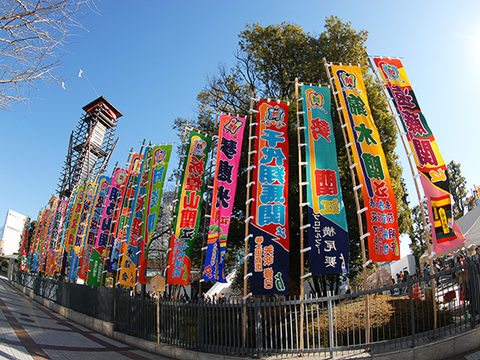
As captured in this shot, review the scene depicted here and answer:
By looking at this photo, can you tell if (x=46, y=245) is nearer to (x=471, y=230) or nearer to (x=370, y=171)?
(x=370, y=171)

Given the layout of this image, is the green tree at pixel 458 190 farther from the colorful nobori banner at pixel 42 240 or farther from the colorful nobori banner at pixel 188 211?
the colorful nobori banner at pixel 42 240

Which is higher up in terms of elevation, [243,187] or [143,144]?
[143,144]

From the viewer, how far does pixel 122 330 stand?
36.9 feet

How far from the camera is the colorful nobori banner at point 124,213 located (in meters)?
13.0

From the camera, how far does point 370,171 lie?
7520 mm

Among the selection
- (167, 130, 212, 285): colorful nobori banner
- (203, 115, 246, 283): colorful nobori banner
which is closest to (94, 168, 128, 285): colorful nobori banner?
(167, 130, 212, 285): colorful nobori banner

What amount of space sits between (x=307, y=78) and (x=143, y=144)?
27.2 feet

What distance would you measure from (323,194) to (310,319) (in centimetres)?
357

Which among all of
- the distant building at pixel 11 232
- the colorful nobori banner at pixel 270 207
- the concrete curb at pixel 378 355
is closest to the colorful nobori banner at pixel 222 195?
the colorful nobori banner at pixel 270 207

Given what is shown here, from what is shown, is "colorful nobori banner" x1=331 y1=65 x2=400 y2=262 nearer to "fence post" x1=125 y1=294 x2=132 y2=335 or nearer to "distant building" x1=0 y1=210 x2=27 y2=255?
"fence post" x1=125 y1=294 x2=132 y2=335

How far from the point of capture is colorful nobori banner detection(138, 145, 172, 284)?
10773 millimetres

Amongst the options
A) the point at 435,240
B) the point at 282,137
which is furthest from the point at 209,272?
the point at 435,240

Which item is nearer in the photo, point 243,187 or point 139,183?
point 139,183

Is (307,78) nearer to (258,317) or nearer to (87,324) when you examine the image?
(258,317)
